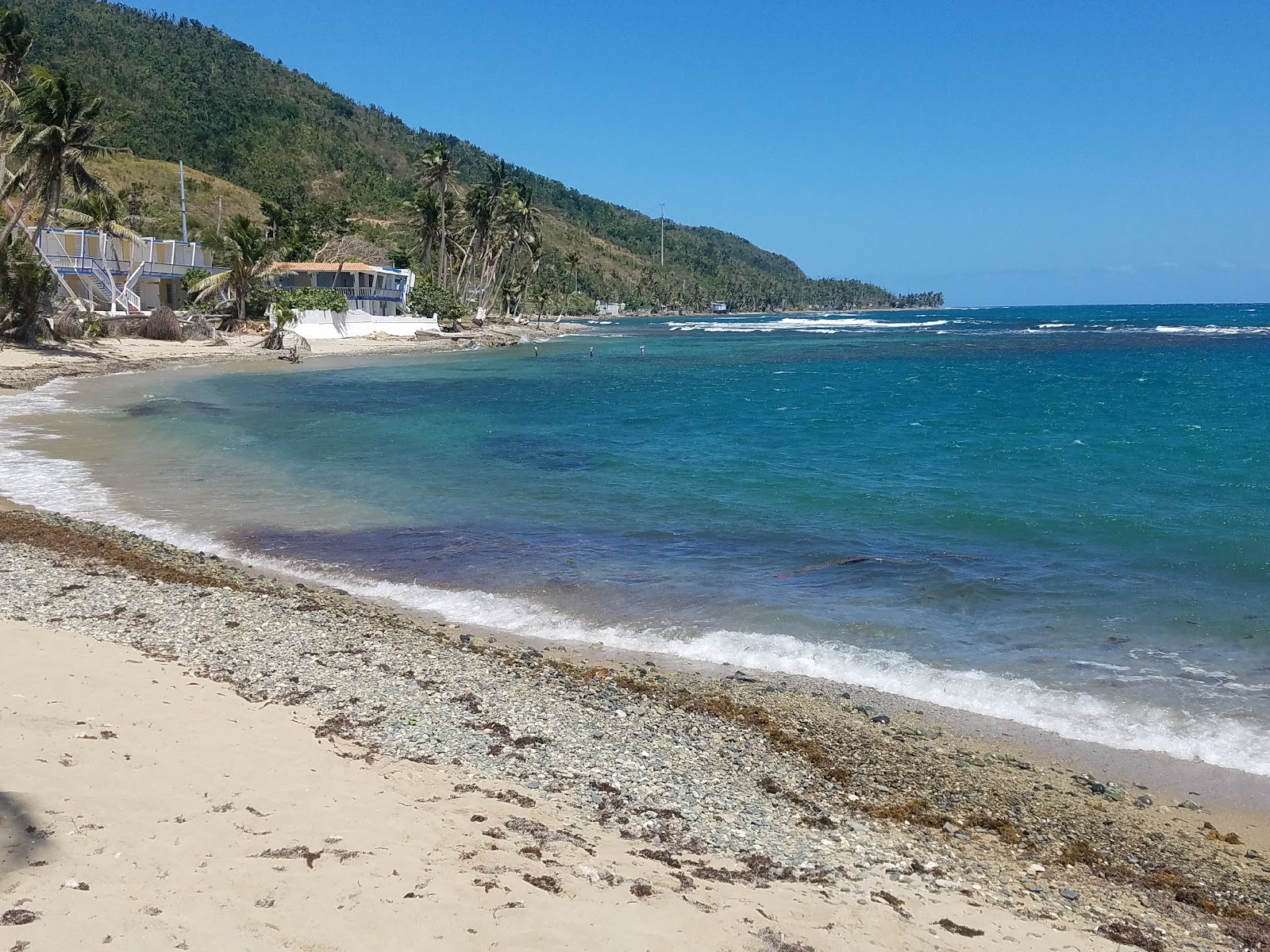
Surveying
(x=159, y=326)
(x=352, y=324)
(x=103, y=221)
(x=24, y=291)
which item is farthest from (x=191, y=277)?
(x=24, y=291)

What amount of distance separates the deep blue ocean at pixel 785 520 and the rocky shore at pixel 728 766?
1.23m

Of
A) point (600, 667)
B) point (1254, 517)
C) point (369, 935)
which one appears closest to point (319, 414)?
point (600, 667)

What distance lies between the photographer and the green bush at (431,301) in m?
72.4

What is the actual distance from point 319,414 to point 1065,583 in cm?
2361

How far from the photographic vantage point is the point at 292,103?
141500 millimetres

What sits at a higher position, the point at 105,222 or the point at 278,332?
the point at 105,222

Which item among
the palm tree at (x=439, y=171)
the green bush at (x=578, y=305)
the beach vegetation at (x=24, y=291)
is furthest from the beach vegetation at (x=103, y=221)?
the green bush at (x=578, y=305)

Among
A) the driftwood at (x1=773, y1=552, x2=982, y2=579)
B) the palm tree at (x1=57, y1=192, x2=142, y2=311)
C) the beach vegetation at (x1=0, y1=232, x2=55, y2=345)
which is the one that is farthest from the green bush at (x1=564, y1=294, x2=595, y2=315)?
the driftwood at (x1=773, y1=552, x2=982, y2=579)

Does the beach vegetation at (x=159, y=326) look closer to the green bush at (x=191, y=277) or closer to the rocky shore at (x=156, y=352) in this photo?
the rocky shore at (x=156, y=352)

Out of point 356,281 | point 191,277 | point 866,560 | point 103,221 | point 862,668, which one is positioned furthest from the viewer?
point 356,281

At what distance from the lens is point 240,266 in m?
52.1

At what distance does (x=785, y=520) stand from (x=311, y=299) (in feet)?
166

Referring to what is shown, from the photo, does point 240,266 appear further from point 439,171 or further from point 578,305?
point 578,305

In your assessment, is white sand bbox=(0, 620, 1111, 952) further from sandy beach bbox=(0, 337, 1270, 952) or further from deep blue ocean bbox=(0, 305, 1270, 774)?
deep blue ocean bbox=(0, 305, 1270, 774)
